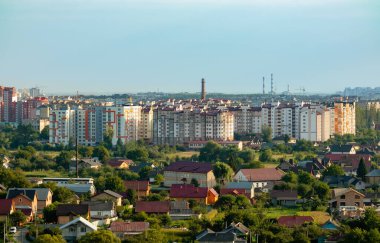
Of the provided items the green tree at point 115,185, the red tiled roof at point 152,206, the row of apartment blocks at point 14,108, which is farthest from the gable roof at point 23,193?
the row of apartment blocks at point 14,108

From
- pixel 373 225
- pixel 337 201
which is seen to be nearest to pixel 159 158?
pixel 337 201

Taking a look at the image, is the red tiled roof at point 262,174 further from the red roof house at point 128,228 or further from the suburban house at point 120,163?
the red roof house at point 128,228

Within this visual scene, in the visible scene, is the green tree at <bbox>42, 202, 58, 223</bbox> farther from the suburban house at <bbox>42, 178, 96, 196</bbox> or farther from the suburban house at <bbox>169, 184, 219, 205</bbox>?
the suburban house at <bbox>169, 184, 219, 205</bbox>

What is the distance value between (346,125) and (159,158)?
9835 mm

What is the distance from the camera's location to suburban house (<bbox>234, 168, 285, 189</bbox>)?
631 inches

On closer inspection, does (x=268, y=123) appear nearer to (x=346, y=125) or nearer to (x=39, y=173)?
(x=346, y=125)

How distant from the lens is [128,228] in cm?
1091

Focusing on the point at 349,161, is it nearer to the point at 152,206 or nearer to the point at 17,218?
the point at 152,206

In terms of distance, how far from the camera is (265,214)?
41.3ft

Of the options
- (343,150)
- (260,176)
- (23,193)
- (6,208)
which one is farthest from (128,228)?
(343,150)

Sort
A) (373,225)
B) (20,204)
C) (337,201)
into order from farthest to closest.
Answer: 1. (337,201)
2. (20,204)
3. (373,225)

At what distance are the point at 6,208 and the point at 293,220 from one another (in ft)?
11.3

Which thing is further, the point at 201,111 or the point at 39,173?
the point at 201,111

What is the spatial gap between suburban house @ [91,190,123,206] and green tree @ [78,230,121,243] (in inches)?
132
